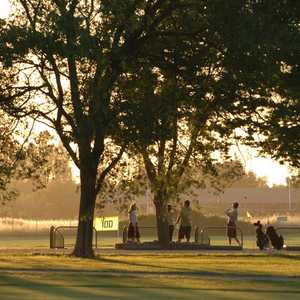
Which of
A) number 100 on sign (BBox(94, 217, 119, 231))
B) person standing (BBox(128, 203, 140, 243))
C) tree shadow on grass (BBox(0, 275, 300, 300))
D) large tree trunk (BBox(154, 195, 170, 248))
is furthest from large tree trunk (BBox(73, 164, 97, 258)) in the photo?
number 100 on sign (BBox(94, 217, 119, 231))

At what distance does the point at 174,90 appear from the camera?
28562 millimetres

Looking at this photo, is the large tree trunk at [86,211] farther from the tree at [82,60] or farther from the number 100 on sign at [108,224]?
the number 100 on sign at [108,224]

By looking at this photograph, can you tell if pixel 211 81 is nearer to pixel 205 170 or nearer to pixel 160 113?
pixel 160 113

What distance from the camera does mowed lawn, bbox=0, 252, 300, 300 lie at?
1802cm

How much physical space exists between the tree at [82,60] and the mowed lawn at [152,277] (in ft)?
11.3

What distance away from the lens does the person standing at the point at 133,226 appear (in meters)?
37.8

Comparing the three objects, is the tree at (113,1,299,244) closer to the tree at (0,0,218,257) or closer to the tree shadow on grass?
the tree at (0,0,218,257)

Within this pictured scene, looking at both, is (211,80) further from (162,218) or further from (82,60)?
(162,218)

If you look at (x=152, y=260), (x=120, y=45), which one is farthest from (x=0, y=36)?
(x=152, y=260)

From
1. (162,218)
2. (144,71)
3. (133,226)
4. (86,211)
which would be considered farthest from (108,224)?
(144,71)

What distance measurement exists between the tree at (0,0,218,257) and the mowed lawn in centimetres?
345

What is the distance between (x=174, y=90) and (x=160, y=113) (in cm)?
127

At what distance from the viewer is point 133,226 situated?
38.5 meters

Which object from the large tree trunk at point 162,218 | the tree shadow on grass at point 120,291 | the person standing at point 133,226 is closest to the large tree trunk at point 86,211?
the person standing at point 133,226
